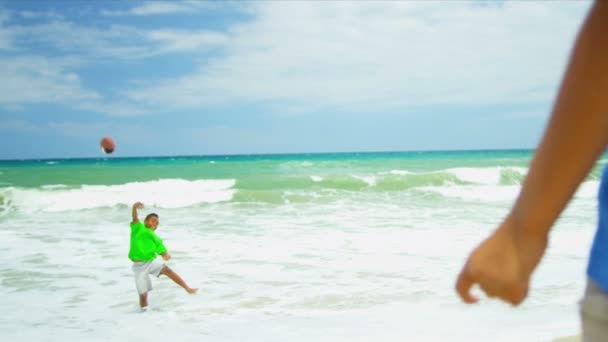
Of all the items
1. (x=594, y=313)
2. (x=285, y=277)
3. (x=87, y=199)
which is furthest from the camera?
(x=87, y=199)

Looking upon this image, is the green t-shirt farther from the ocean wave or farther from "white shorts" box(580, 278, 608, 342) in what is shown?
the ocean wave

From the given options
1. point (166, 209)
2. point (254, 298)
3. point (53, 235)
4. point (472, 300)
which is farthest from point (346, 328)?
point (166, 209)

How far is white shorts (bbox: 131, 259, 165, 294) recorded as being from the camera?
6.44 metres

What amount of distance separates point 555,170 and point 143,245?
6.34m

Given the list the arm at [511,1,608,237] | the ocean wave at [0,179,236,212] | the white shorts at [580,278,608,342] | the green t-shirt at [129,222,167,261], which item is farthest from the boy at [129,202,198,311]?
the ocean wave at [0,179,236,212]

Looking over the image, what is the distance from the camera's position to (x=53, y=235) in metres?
12.5

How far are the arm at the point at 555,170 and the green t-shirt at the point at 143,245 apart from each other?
242 inches

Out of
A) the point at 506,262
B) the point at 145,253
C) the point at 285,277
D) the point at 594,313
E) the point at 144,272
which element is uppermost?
the point at 506,262

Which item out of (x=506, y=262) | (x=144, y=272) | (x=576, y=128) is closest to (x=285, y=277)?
(x=144, y=272)

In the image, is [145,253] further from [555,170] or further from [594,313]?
[555,170]

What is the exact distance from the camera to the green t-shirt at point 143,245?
21.6 ft

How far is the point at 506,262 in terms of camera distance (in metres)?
0.75

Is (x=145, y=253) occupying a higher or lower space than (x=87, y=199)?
higher

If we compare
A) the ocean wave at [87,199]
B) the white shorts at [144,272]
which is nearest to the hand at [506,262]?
the white shorts at [144,272]
